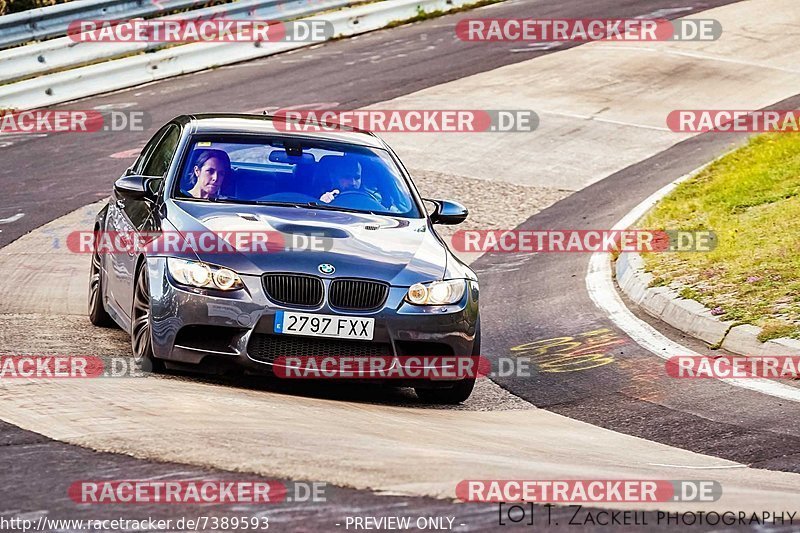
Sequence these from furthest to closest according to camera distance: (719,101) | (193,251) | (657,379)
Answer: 1. (719,101)
2. (657,379)
3. (193,251)

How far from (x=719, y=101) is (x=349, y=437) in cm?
1462

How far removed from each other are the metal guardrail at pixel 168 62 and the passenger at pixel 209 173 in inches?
410

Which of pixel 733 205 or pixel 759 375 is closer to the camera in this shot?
pixel 759 375

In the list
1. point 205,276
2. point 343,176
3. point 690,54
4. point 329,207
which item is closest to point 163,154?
point 343,176

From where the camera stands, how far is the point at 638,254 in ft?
42.1

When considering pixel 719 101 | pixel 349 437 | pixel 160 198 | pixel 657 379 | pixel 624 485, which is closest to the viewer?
pixel 624 485

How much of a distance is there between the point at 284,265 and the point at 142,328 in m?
1.01

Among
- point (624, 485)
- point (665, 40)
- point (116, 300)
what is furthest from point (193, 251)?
point (665, 40)

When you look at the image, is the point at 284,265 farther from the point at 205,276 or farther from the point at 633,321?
the point at 633,321

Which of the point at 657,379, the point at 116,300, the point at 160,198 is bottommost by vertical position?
the point at 657,379

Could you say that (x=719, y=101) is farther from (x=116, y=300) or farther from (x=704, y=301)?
(x=116, y=300)

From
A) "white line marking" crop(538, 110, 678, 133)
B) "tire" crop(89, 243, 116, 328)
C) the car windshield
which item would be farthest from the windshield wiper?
"white line marking" crop(538, 110, 678, 133)

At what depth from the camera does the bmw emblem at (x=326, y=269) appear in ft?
25.1

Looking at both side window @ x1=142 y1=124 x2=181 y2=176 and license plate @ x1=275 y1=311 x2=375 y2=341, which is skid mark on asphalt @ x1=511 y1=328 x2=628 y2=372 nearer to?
license plate @ x1=275 y1=311 x2=375 y2=341
